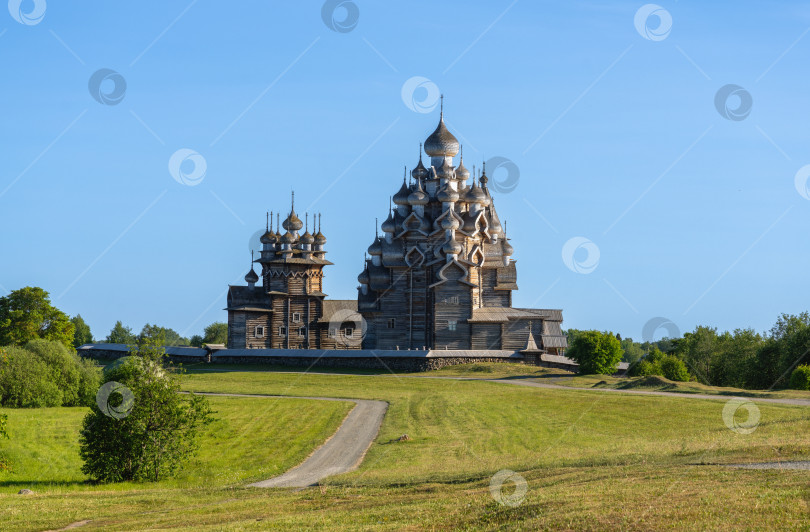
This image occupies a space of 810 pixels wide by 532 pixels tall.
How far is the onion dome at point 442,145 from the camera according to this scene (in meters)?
77.5

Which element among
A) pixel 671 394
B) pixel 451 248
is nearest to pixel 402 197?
pixel 451 248

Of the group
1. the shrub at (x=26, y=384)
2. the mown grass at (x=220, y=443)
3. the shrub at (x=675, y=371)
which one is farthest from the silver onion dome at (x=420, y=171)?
the shrub at (x=26, y=384)

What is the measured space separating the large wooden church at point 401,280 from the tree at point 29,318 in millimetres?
15374

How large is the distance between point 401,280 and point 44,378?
102 ft

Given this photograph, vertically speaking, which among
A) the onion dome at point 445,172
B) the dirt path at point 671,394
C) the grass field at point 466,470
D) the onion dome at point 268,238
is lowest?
the grass field at point 466,470

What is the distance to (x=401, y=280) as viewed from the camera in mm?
76312

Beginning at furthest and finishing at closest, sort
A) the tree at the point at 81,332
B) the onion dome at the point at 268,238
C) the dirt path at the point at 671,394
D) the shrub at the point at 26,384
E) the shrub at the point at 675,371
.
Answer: the tree at the point at 81,332
the onion dome at the point at 268,238
the shrub at the point at 675,371
the shrub at the point at 26,384
the dirt path at the point at 671,394

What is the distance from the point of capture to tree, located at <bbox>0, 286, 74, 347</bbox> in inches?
2968

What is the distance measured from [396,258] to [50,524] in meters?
54.7

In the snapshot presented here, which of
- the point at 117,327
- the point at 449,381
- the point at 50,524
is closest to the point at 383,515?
the point at 50,524

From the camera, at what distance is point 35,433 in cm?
4397

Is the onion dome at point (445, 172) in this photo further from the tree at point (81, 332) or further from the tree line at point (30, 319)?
the tree at point (81, 332)

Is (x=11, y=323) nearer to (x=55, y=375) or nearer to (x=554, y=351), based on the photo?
(x=55, y=375)

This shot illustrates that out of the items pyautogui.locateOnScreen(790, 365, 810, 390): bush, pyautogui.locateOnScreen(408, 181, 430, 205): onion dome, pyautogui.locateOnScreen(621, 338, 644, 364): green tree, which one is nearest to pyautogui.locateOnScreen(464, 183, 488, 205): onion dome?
pyautogui.locateOnScreen(408, 181, 430, 205): onion dome
